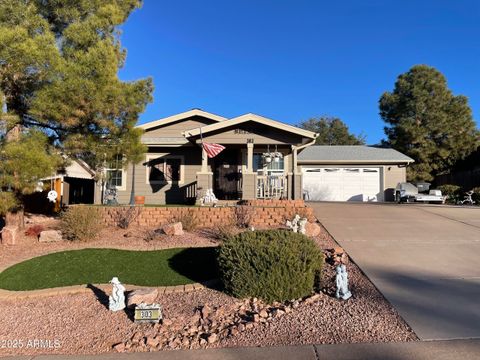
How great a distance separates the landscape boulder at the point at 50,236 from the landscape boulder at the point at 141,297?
4475 millimetres

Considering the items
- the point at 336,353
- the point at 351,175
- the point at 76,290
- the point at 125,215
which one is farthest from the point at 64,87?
the point at 351,175

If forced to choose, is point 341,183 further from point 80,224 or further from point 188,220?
point 80,224

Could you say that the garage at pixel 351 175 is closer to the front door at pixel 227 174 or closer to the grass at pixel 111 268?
the front door at pixel 227 174

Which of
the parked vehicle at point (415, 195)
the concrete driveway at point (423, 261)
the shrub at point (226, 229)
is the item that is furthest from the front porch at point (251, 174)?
the parked vehicle at point (415, 195)

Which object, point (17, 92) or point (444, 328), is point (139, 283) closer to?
point (444, 328)

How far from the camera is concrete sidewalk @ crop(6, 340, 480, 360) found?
3.81 m

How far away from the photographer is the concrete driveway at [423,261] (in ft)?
15.5

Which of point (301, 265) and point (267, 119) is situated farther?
point (267, 119)

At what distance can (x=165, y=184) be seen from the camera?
16844mm

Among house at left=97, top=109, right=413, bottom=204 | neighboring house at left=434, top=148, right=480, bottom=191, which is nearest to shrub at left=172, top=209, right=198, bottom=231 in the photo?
house at left=97, top=109, right=413, bottom=204

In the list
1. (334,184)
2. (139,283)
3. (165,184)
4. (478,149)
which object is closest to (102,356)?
(139,283)

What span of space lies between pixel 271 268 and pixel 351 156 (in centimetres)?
1877

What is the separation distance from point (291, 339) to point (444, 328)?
5.75 ft

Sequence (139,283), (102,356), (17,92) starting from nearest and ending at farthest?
(102,356) → (139,283) → (17,92)
